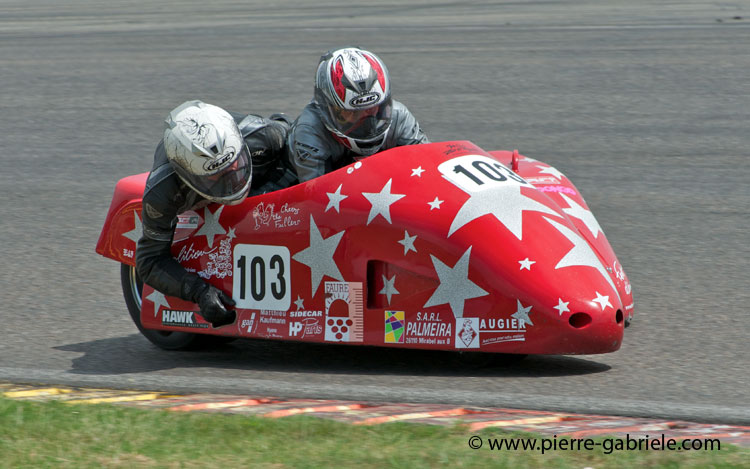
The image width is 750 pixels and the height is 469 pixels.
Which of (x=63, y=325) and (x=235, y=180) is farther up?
(x=235, y=180)

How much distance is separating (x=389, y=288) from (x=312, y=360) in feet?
2.06

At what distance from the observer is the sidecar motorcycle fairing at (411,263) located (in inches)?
179

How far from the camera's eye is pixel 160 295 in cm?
541

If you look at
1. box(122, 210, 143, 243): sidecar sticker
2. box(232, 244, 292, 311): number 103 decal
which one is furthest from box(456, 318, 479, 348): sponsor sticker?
box(122, 210, 143, 243): sidecar sticker

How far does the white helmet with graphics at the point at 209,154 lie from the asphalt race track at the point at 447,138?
83 centimetres

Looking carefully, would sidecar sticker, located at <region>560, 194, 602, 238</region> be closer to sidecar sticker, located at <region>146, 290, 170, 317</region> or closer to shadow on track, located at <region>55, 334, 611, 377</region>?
shadow on track, located at <region>55, 334, 611, 377</region>

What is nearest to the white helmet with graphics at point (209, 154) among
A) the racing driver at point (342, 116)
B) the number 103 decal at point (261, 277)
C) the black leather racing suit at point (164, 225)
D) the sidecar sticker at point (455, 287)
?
the black leather racing suit at point (164, 225)

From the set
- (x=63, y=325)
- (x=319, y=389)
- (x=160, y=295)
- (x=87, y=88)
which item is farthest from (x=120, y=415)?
(x=87, y=88)

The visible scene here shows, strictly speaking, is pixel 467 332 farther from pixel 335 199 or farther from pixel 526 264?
pixel 335 199

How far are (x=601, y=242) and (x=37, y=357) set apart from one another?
2.76m

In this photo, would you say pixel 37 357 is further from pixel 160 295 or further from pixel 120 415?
pixel 120 415

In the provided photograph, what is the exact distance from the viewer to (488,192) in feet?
15.6

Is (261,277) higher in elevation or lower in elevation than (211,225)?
lower

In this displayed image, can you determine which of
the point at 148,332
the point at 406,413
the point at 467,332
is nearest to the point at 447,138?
the point at 148,332
